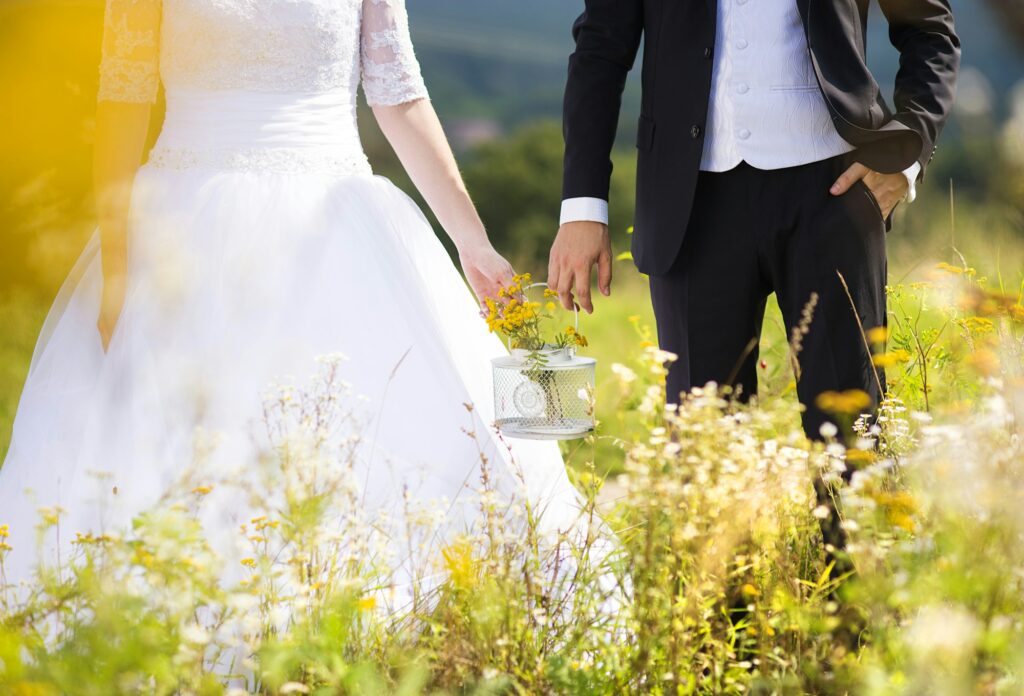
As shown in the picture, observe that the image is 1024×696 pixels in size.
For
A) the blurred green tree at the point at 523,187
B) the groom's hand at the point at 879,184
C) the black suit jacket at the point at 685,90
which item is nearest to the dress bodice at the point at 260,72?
the black suit jacket at the point at 685,90

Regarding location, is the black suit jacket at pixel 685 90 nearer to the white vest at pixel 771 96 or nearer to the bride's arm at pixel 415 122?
the white vest at pixel 771 96

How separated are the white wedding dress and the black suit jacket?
583mm

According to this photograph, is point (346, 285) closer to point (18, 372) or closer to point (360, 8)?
point (360, 8)

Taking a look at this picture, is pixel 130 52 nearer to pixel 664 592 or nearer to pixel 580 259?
pixel 580 259

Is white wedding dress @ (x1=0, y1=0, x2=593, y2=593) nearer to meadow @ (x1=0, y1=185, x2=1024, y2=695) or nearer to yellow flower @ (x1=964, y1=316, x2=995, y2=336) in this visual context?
meadow @ (x1=0, y1=185, x2=1024, y2=695)

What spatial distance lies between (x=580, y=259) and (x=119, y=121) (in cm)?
121

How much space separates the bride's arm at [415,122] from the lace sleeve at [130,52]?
55cm

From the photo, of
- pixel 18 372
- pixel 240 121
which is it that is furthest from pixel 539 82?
pixel 240 121

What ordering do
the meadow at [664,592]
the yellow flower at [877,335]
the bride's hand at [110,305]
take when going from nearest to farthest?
the meadow at [664,592] < the yellow flower at [877,335] < the bride's hand at [110,305]

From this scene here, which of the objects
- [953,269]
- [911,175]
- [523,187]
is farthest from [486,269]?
[523,187]

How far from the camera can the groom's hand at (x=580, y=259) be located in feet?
7.61

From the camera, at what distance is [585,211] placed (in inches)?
92.2

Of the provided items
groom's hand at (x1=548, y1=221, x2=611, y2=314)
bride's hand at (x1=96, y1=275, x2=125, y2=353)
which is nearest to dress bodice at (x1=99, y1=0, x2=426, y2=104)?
bride's hand at (x1=96, y1=275, x2=125, y2=353)

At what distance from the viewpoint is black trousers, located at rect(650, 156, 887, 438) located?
2129 mm
